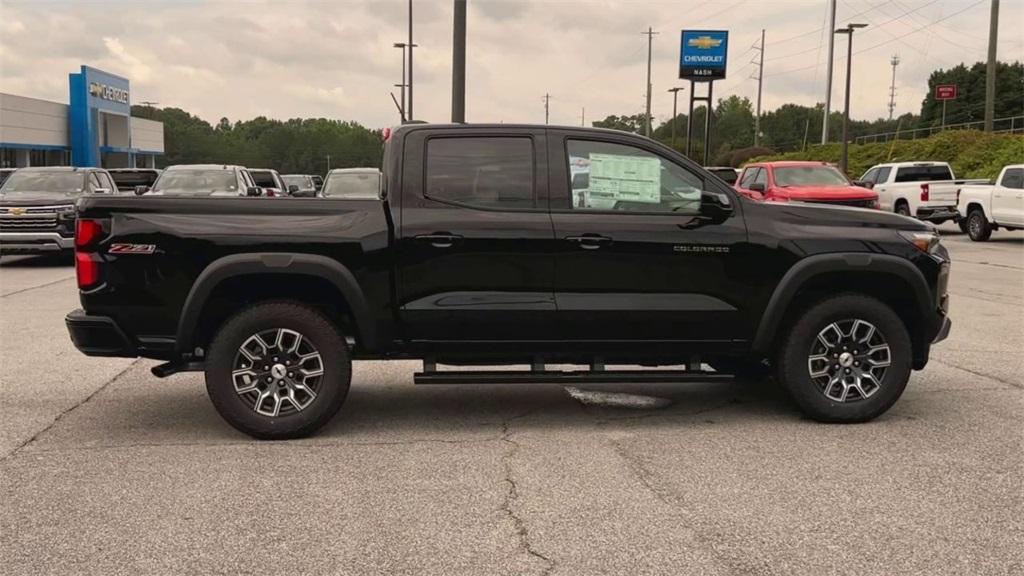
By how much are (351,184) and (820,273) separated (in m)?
14.8

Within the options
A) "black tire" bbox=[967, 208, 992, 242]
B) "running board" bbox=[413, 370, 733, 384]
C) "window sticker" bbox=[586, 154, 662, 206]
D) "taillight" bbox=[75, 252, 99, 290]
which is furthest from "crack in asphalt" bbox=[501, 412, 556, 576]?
"black tire" bbox=[967, 208, 992, 242]

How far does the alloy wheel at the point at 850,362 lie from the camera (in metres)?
5.83

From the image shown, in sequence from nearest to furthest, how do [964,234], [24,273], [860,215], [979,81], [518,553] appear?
1. [518,553]
2. [860,215]
3. [24,273]
4. [964,234]
5. [979,81]

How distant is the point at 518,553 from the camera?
12.5 ft

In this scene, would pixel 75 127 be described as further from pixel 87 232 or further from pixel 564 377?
pixel 564 377

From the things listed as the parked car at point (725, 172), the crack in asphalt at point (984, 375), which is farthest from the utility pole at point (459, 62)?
the crack in asphalt at point (984, 375)

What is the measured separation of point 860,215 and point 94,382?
5851mm

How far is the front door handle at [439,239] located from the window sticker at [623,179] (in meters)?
0.91

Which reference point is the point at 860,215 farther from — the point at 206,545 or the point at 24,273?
the point at 24,273

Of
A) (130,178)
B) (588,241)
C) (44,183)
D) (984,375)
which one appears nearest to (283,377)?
(588,241)

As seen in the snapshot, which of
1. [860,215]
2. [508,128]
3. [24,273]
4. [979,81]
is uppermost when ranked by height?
[979,81]

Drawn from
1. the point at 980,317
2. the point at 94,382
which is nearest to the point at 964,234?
the point at 980,317

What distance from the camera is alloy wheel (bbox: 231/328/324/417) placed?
5.43 metres

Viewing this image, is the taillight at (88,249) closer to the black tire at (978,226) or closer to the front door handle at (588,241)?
the front door handle at (588,241)
